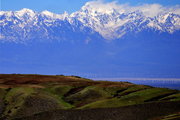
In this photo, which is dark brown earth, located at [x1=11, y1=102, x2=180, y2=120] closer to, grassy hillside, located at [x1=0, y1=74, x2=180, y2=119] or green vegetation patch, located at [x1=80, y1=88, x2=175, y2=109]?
grassy hillside, located at [x1=0, y1=74, x2=180, y2=119]

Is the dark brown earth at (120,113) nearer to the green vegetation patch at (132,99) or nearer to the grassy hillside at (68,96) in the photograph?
the grassy hillside at (68,96)

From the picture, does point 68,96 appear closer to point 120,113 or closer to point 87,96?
point 87,96

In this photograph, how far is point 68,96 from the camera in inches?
4252

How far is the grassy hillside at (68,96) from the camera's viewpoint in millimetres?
86938

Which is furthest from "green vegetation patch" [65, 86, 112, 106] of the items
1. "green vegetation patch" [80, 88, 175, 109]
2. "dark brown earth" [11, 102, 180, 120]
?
"dark brown earth" [11, 102, 180, 120]

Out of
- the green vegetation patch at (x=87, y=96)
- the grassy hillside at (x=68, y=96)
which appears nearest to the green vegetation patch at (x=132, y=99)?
the grassy hillside at (x=68, y=96)

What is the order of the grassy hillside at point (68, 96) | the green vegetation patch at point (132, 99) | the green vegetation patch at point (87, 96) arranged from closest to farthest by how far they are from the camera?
1. the green vegetation patch at point (132, 99)
2. the grassy hillside at point (68, 96)
3. the green vegetation patch at point (87, 96)

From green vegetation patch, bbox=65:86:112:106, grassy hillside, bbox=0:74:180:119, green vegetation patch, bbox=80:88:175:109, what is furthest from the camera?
green vegetation patch, bbox=65:86:112:106

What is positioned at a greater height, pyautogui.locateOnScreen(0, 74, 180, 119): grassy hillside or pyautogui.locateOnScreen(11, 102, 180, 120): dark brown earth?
pyautogui.locateOnScreen(0, 74, 180, 119): grassy hillside

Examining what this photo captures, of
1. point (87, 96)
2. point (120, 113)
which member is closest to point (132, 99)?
point (120, 113)

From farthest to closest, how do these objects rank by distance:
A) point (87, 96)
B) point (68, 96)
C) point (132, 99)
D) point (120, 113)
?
1. point (68, 96)
2. point (87, 96)
3. point (132, 99)
4. point (120, 113)

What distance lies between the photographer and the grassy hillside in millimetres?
86938

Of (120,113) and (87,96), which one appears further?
(87,96)

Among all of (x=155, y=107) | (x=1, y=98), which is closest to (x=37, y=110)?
(x=1, y=98)
